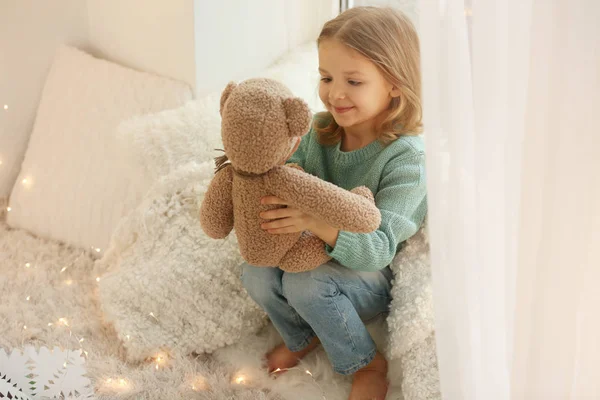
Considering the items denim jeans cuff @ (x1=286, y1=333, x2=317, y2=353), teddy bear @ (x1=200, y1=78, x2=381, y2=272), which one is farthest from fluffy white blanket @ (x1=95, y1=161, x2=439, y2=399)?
teddy bear @ (x1=200, y1=78, x2=381, y2=272)

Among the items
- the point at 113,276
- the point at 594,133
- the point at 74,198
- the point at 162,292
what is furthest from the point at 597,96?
the point at 74,198

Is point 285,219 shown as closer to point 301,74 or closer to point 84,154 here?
point 301,74

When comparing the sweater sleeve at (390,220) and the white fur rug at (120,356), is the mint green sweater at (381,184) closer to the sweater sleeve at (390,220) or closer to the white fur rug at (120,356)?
the sweater sleeve at (390,220)

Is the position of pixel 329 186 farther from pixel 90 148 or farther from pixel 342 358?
pixel 90 148

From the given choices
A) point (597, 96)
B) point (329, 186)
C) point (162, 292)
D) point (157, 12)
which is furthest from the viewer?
point (157, 12)

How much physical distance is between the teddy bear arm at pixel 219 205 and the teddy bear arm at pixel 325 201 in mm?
93

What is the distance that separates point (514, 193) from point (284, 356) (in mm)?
690

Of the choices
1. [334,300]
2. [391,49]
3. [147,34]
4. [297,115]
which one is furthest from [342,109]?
[147,34]

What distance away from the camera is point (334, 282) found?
1218 mm

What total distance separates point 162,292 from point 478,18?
89cm

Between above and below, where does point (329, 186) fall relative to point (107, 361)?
above

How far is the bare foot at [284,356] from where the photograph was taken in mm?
1328

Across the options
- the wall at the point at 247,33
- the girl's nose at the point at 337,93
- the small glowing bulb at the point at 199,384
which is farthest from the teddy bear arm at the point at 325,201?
the wall at the point at 247,33

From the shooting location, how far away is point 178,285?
138 cm
